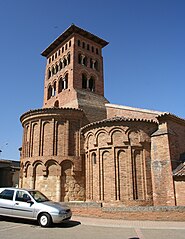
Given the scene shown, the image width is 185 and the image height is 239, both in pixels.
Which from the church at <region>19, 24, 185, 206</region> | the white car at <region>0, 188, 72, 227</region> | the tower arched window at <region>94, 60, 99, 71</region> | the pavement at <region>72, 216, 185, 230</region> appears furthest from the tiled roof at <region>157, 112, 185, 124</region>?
the tower arched window at <region>94, 60, 99, 71</region>

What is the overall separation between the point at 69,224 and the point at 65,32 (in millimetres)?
23068

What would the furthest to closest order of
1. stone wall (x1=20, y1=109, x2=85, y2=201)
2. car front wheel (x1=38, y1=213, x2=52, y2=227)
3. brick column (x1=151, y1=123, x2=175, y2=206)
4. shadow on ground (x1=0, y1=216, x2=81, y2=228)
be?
stone wall (x1=20, y1=109, x2=85, y2=201)
brick column (x1=151, y1=123, x2=175, y2=206)
shadow on ground (x1=0, y1=216, x2=81, y2=228)
car front wheel (x1=38, y1=213, x2=52, y2=227)

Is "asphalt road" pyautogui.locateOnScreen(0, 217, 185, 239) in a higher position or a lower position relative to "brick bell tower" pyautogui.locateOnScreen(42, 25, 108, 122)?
lower

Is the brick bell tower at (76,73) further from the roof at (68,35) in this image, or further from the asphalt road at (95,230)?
the asphalt road at (95,230)

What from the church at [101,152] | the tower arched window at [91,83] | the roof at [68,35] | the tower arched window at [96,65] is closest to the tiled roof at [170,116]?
the church at [101,152]

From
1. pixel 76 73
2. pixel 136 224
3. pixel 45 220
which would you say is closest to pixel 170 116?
pixel 136 224

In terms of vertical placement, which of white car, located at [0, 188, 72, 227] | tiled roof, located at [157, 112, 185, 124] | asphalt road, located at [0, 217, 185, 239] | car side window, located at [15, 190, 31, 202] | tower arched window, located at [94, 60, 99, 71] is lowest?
asphalt road, located at [0, 217, 185, 239]

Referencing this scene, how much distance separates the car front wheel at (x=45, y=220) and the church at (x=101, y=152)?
273 inches

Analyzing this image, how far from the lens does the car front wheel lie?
888 cm

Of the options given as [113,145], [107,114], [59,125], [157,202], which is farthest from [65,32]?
[157,202]

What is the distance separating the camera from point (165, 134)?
15.5 metres

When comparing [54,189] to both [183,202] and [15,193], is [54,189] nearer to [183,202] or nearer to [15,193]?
[15,193]

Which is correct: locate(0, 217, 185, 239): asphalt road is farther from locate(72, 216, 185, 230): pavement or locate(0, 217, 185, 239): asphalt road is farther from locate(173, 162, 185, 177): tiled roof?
locate(173, 162, 185, 177): tiled roof

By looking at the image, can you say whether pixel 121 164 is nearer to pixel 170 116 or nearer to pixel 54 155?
pixel 170 116
